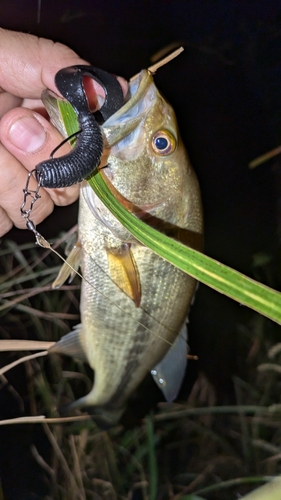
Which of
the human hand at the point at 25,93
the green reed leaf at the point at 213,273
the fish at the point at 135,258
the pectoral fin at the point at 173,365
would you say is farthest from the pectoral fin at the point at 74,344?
the green reed leaf at the point at 213,273

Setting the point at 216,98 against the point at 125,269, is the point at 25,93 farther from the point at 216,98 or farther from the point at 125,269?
the point at 216,98

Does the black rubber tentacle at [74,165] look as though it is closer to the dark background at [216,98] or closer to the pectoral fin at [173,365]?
the pectoral fin at [173,365]

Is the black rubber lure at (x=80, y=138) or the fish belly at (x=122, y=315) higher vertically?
the black rubber lure at (x=80, y=138)

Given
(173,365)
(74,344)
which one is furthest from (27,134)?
(173,365)

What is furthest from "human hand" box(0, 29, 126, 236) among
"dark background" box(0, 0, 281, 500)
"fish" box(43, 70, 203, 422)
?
"dark background" box(0, 0, 281, 500)

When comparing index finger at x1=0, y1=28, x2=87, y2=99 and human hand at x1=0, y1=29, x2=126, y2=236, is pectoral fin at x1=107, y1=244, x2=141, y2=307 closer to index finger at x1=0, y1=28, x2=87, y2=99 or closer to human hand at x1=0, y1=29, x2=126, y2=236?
human hand at x1=0, y1=29, x2=126, y2=236

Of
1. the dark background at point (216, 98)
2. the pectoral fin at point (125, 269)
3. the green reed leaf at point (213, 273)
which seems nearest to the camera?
A: the green reed leaf at point (213, 273)

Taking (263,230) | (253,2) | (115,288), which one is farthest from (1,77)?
(263,230)
